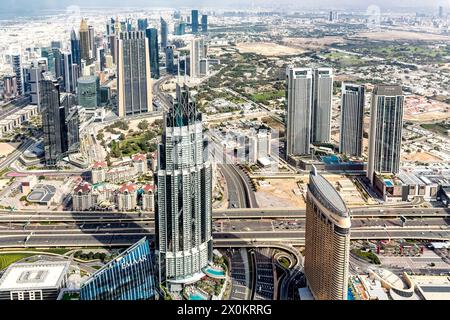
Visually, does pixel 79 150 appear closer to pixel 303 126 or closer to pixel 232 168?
pixel 232 168

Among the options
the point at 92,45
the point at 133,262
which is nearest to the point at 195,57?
the point at 92,45

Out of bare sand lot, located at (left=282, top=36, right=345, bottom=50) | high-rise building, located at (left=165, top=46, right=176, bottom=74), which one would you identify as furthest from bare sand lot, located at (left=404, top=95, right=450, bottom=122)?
high-rise building, located at (left=165, top=46, right=176, bottom=74)

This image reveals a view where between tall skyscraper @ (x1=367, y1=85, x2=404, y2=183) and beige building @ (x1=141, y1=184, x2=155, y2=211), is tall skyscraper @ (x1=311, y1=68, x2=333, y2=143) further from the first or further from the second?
beige building @ (x1=141, y1=184, x2=155, y2=211)

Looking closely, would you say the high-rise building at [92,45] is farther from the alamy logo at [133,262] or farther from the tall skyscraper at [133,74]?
the alamy logo at [133,262]

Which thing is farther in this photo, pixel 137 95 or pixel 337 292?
pixel 137 95

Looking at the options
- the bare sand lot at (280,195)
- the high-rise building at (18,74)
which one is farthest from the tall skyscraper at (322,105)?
the high-rise building at (18,74)
